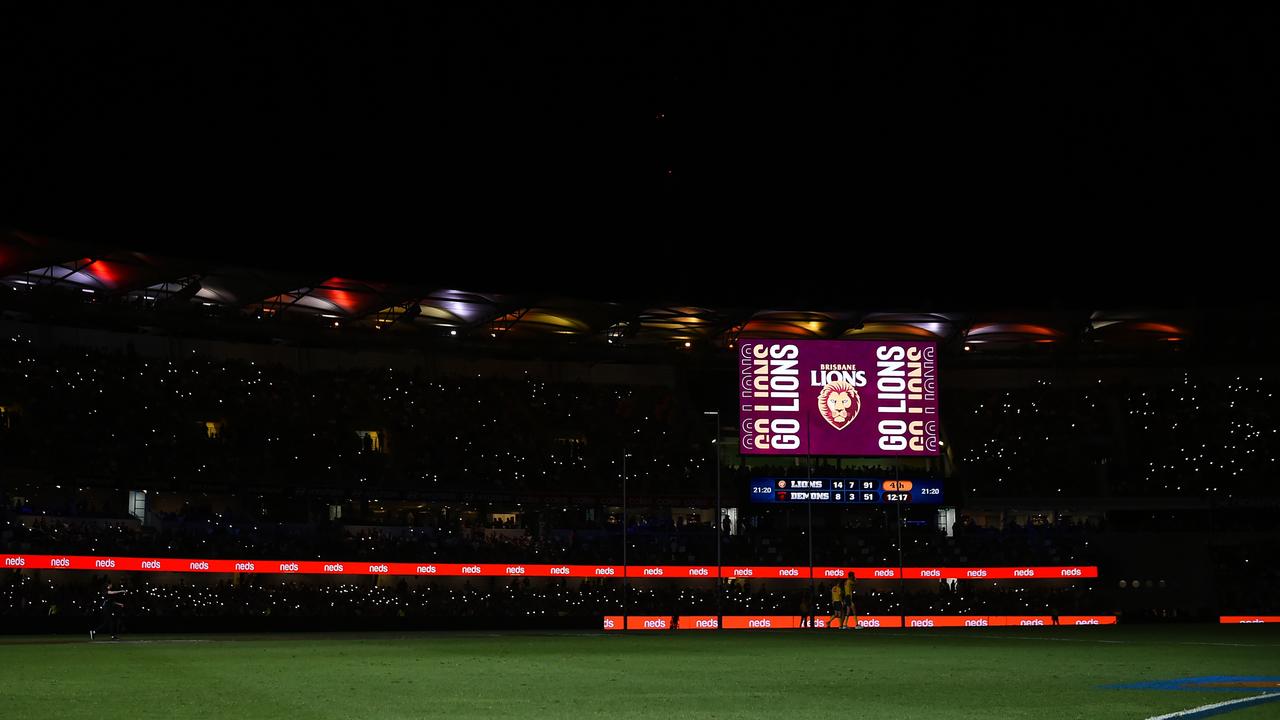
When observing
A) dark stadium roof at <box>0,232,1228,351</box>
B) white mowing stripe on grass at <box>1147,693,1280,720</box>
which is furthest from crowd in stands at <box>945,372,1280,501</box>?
white mowing stripe on grass at <box>1147,693,1280,720</box>

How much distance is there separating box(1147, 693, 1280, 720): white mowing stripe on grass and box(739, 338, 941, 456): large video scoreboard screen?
164 ft

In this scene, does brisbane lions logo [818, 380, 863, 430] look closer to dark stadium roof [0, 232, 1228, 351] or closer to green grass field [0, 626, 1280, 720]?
dark stadium roof [0, 232, 1228, 351]

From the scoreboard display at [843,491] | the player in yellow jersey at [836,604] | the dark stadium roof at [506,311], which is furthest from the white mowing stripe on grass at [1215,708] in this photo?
the dark stadium roof at [506,311]

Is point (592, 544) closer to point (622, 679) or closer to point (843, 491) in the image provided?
point (843, 491)

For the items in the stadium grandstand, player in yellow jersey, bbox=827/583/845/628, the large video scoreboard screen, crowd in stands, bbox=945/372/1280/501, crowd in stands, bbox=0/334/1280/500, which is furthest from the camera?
crowd in stands, bbox=945/372/1280/501

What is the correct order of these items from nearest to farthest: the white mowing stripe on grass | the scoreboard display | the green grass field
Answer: the white mowing stripe on grass, the green grass field, the scoreboard display

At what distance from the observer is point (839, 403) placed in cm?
6700

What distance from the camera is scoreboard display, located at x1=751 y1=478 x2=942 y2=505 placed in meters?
64.0

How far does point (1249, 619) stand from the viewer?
60.3 metres

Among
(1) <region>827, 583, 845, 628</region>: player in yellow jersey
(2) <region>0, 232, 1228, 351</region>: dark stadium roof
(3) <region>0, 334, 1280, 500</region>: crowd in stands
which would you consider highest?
(2) <region>0, 232, 1228, 351</region>: dark stadium roof

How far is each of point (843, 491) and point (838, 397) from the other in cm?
502

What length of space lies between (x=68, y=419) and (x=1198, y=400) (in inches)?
2242

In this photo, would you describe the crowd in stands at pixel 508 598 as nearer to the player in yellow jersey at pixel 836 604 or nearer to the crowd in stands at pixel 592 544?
the crowd in stands at pixel 592 544

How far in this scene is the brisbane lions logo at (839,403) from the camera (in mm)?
66938
